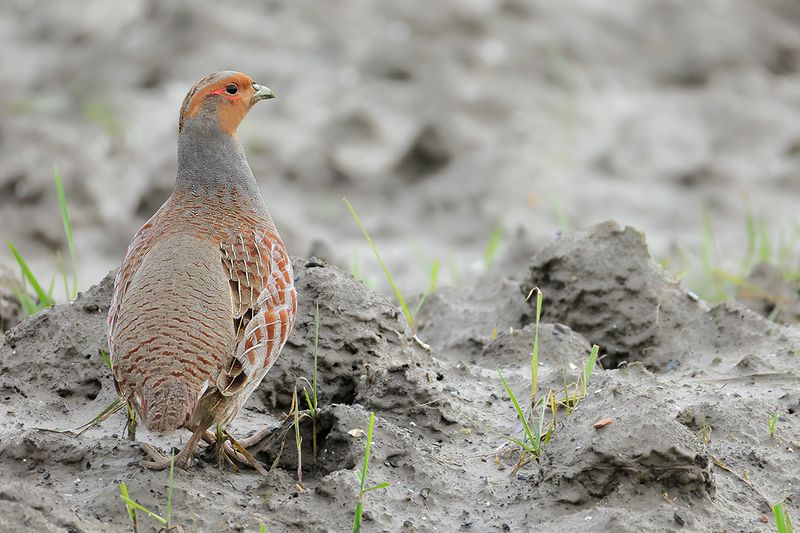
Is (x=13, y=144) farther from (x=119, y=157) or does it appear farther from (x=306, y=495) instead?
(x=306, y=495)

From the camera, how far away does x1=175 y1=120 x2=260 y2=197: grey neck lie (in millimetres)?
4855

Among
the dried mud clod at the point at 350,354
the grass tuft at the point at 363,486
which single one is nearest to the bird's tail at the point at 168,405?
the grass tuft at the point at 363,486

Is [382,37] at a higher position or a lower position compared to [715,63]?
higher

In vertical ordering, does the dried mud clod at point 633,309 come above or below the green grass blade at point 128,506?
below

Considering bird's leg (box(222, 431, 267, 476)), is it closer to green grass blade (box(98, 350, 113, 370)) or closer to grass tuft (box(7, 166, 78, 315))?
green grass blade (box(98, 350, 113, 370))

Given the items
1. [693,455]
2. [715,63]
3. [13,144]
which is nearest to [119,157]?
[13,144]

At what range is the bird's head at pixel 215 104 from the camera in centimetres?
499

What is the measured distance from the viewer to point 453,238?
32.5 feet

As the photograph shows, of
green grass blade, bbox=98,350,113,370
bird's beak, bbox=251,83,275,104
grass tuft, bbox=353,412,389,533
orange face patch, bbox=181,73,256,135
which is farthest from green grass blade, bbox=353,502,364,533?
bird's beak, bbox=251,83,275,104

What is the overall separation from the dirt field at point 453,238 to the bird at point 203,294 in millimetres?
273

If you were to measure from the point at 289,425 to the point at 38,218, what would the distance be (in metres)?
5.70

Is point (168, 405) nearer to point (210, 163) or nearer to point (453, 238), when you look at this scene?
point (210, 163)

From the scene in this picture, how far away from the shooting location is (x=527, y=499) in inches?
159

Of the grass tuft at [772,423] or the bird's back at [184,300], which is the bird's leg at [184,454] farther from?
the grass tuft at [772,423]
